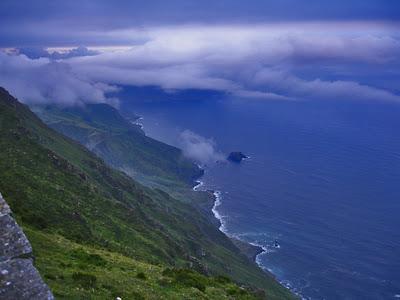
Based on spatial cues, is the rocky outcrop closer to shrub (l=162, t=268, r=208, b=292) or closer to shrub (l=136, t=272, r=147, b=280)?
shrub (l=136, t=272, r=147, b=280)

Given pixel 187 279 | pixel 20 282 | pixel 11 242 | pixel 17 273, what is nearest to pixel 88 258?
pixel 187 279

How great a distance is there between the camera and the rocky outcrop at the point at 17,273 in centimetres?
1645

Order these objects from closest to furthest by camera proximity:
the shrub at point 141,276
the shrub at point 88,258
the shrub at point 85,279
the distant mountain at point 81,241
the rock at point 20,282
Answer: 1. the rock at point 20,282
2. the shrub at point 85,279
3. the distant mountain at point 81,241
4. the shrub at point 141,276
5. the shrub at point 88,258

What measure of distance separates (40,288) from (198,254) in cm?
18435

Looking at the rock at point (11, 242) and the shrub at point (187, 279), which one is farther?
the shrub at point (187, 279)

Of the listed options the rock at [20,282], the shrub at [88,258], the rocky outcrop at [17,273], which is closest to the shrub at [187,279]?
the shrub at [88,258]

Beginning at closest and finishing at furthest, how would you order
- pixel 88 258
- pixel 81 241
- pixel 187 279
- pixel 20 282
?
pixel 20 282
pixel 187 279
pixel 88 258
pixel 81 241

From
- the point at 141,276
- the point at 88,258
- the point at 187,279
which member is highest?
the point at 187,279

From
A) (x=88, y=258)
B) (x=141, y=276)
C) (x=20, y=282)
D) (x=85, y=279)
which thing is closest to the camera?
(x=20, y=282)

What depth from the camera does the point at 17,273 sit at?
1695 cm

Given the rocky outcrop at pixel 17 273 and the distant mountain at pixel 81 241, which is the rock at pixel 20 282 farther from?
the distant mountain at pixel 81 241

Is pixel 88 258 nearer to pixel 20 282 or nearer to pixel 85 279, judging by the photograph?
pixel 85 279

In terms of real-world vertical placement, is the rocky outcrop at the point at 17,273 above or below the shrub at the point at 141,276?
below

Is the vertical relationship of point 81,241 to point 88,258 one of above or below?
above
